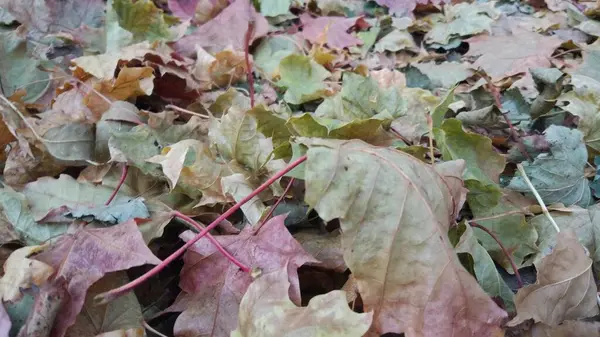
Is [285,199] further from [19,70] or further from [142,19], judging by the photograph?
[142,19]

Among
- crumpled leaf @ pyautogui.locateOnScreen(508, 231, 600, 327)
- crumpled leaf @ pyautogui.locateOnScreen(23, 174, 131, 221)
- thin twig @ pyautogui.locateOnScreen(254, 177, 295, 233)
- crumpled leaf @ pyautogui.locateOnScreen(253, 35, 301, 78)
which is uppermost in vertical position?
thin twig @ pyautogui.locateOnScreen(254, 177, 295, 233)

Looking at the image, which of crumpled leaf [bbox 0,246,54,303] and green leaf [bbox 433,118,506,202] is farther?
green leaf [bbox 433,118,506,202]

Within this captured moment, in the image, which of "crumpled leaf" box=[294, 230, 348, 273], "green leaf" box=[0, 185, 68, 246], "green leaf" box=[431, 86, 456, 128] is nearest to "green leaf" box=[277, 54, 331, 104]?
"green leaf" box=[431, 86, 456, 128]

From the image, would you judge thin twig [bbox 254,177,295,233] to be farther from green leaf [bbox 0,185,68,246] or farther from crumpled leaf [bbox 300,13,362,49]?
crumpled leaf [bbox 300,13,362,49]

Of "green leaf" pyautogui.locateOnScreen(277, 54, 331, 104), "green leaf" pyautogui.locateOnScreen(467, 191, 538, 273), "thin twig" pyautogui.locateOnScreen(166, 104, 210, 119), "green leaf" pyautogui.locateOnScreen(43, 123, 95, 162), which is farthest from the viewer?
"green leaf" pyautogui.locateOnScreen(277, 54, 331, 104)

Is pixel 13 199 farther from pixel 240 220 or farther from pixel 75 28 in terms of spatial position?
pixel 75 28

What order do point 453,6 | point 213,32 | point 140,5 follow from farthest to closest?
point 453,6 < point 213,32 < point 140,5

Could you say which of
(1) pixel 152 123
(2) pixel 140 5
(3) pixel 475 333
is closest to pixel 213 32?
(2) pixel 140 5

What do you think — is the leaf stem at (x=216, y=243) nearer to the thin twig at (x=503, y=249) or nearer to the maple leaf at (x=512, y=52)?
the thin twig at (x=503, y=249)
